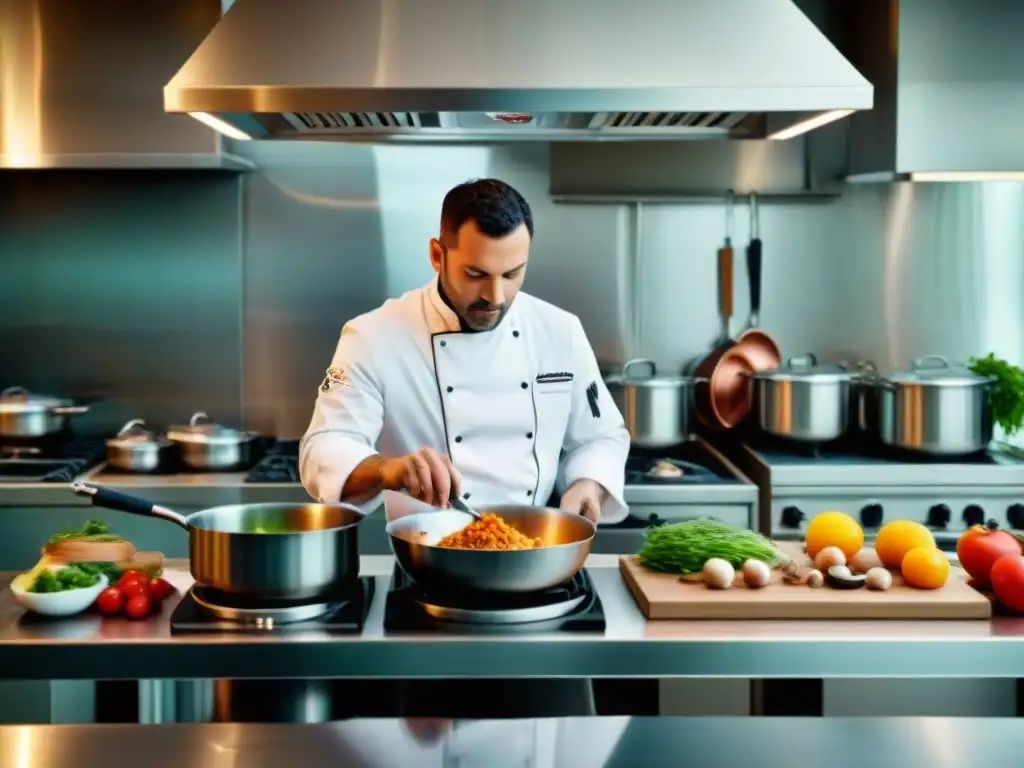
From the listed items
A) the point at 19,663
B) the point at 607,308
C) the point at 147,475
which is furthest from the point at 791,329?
the point at 19,663

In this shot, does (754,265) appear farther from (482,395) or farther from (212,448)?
(212,448)

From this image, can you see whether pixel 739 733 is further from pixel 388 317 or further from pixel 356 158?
pixel 356 158

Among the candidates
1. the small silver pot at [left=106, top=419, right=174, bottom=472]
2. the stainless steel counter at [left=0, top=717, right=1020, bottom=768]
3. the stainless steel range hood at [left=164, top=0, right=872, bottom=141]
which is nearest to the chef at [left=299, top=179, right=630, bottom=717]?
the stainless steel range hood at [left=164, top=0, right=872, bottom=141]

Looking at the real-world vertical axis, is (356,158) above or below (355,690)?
above

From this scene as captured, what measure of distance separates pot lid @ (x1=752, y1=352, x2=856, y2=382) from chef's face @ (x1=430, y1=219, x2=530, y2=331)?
1.62 metres

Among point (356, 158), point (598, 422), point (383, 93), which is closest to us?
point (383, 93)

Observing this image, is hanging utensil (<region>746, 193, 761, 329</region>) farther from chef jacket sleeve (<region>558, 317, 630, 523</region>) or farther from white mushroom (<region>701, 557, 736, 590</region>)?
white mushroom (<region>701, 557, 736, 590</region>)

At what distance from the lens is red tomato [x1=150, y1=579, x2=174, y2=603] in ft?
7.20

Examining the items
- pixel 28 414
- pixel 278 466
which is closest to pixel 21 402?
pixel 28 414

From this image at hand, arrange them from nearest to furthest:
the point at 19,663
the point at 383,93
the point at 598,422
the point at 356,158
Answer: the point at 19,663, the point at 383,93, the point at 598,422, the point at 356,158

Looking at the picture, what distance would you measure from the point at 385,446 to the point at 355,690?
1163 millimetres

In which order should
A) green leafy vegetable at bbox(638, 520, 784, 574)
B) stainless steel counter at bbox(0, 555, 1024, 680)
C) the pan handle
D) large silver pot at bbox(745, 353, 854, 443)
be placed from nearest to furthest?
stainless steel counter at bbox(0, 555, 1024, 680)
the pan handle
green leafy vegetable at bbox(638, 520, 784, 574)
large silver pot at bbox(745, 353, 854, 443)

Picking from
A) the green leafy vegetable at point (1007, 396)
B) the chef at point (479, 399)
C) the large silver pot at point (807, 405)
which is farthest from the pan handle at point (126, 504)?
the green leafy vegetable at point (1007, 396)

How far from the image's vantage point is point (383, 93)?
8.14ft
